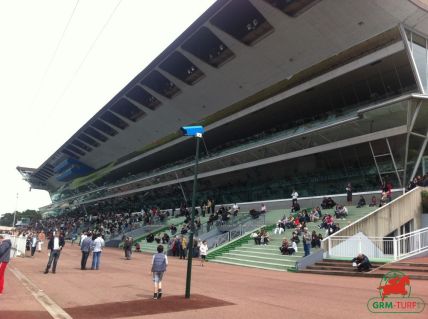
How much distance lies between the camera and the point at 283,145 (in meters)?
34.1

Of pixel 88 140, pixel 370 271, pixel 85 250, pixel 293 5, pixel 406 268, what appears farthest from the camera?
pixel 88 140

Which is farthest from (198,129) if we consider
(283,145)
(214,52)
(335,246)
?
(214,52)

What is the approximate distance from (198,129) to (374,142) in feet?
69.3

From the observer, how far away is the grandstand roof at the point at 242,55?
27.5 metres

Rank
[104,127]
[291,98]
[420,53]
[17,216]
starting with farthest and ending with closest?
[17,216], [104,127], [291,98], [420,53]

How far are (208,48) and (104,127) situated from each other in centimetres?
3477

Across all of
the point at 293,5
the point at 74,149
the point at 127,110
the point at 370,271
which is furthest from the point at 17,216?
the point at 370,271

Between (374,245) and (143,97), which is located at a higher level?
(143,97)

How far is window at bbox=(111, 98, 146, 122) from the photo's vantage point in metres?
56.1

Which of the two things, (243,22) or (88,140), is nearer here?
(243,22)

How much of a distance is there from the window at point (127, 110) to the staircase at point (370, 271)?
41619 millimetres

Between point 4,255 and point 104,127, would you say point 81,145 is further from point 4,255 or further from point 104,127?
point 4,255

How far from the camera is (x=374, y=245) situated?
62.0 ft

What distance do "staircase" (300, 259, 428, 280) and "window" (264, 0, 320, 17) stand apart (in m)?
18.2
